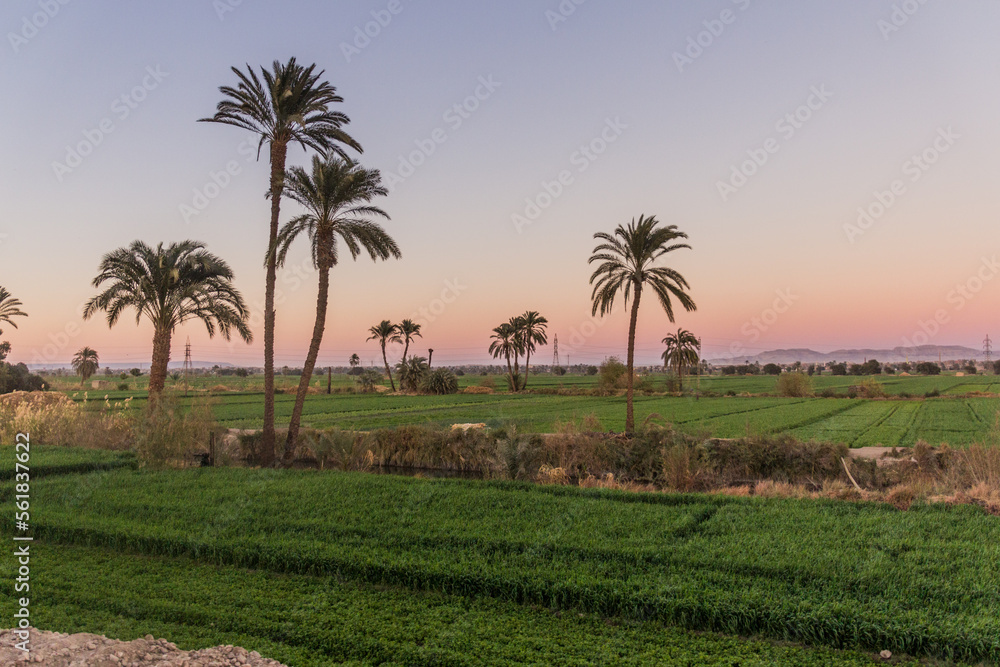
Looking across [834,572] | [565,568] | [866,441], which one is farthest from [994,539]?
[866,441]

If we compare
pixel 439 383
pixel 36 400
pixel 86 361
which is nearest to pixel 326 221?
pixel 36 400

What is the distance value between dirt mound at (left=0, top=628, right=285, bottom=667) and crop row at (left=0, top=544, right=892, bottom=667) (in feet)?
1.21

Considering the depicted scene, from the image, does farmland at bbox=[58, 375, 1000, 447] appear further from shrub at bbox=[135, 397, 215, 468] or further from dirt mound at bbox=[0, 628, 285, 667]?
dirt mound at bbox=[0, 628, 285, 667]

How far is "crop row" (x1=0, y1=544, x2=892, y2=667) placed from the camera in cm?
575

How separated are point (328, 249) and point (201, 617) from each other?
1543 cm

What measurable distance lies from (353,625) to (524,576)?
2119mm

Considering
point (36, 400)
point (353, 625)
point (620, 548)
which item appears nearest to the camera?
point (353, 625)

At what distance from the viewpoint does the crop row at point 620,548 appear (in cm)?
645

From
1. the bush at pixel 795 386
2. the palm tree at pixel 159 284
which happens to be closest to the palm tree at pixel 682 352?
the bush at pixel 795 386

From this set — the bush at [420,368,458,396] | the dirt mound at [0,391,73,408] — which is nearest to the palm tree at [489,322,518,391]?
the bush at [420,368,458,396]

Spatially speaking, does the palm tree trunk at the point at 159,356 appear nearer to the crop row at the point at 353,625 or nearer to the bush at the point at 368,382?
the crop row at the point at 353,625

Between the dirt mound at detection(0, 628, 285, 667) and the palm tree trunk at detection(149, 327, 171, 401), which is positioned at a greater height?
the palm tree trunk at detection(149, 327, 171, 401)

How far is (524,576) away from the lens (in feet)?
24.4

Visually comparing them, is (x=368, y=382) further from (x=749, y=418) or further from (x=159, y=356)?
(x=749, y=418)
